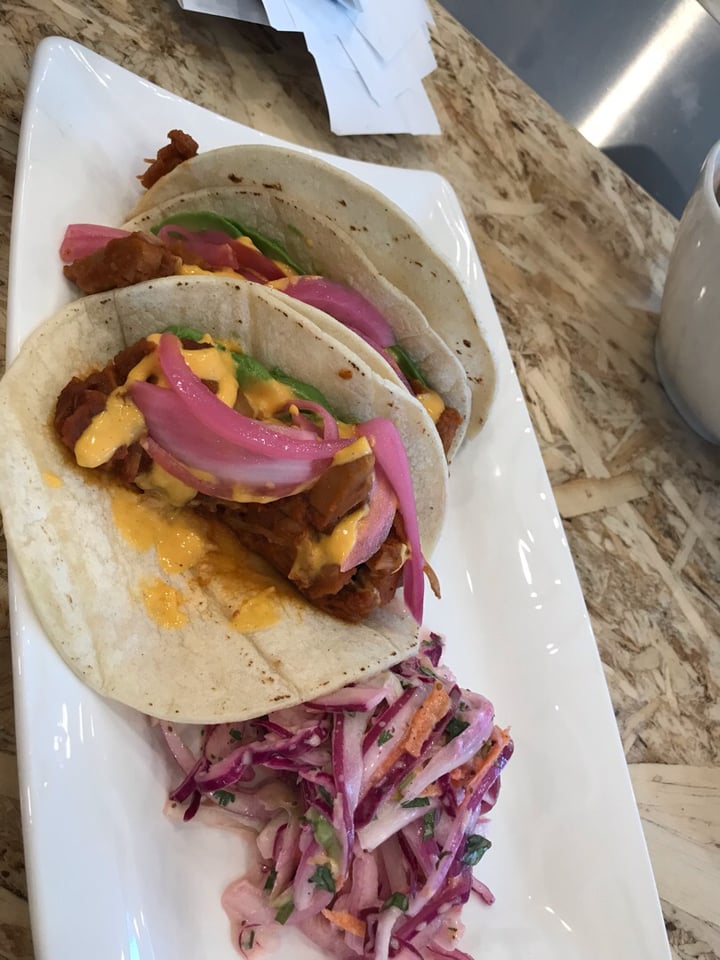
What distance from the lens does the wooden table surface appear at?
2023 millimetres

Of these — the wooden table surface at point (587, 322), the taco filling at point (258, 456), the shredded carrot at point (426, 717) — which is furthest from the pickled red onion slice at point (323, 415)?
the wooden table surface at point (587, 322)

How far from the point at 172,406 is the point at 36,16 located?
1.50m

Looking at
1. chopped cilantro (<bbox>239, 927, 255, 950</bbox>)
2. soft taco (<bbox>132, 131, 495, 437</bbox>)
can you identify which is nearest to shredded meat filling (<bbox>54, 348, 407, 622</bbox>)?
soft taco (<bbox>132, 131, 495, 437</bbox>)

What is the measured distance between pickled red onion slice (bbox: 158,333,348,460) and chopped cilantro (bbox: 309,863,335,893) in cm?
78

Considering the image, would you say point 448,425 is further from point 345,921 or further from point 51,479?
point 345,921

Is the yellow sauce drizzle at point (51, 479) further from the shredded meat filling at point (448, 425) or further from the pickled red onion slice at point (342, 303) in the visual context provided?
the shredded meat filling at point (448, 425)

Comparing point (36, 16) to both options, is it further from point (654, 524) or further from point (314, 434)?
point (654, 524)

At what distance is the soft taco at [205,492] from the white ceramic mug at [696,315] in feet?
3.82

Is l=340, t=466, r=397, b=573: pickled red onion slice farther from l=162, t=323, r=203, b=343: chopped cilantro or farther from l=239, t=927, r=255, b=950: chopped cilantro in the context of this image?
l=239, t=927, r=255, b=950: chopped cilantro

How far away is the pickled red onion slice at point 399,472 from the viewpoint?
150 centimetres

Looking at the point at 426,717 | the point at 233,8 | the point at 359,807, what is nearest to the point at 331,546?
the point at 426,717

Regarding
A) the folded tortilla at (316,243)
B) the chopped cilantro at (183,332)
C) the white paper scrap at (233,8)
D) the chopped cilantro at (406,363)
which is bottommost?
the chopped cilantro at (183,332)

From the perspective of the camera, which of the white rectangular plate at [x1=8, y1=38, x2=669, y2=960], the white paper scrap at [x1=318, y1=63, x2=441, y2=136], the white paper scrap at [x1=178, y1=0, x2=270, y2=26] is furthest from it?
the white paper scrap at [x1=318, y1=63, x2=441, y2=136]

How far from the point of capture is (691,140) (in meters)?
3.31
